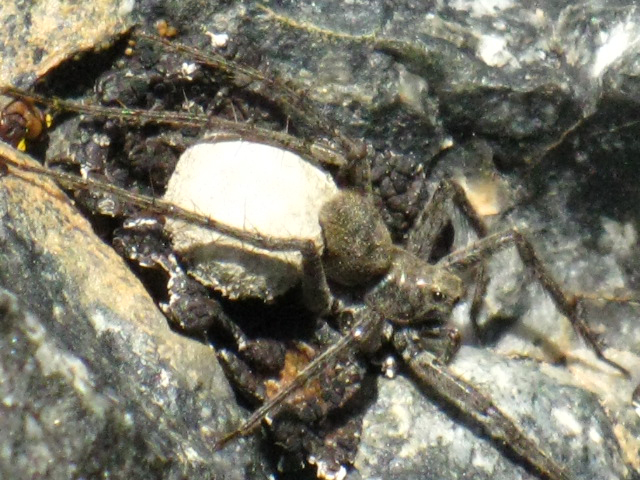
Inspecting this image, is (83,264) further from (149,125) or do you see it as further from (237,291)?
(149,125)

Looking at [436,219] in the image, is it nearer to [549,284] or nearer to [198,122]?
[549,284]

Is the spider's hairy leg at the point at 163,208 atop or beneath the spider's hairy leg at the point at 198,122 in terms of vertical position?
A: beneath

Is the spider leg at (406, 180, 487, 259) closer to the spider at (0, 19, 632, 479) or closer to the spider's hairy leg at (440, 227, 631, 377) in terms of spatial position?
the spider at (0, 19, 632, 479)

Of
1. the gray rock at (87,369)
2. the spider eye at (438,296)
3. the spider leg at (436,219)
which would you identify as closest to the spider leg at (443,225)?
the spider leg at (436,219)

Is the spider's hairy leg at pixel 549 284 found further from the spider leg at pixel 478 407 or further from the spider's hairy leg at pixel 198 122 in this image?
the spider's hairy leg at pixel 198 122

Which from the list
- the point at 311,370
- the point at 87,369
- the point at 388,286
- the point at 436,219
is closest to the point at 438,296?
the point at 388,286

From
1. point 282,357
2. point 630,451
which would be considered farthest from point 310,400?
point 630,451

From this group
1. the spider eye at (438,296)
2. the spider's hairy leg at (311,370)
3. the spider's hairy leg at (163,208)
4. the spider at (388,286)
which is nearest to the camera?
the spider's hairy leg at (311,370)
